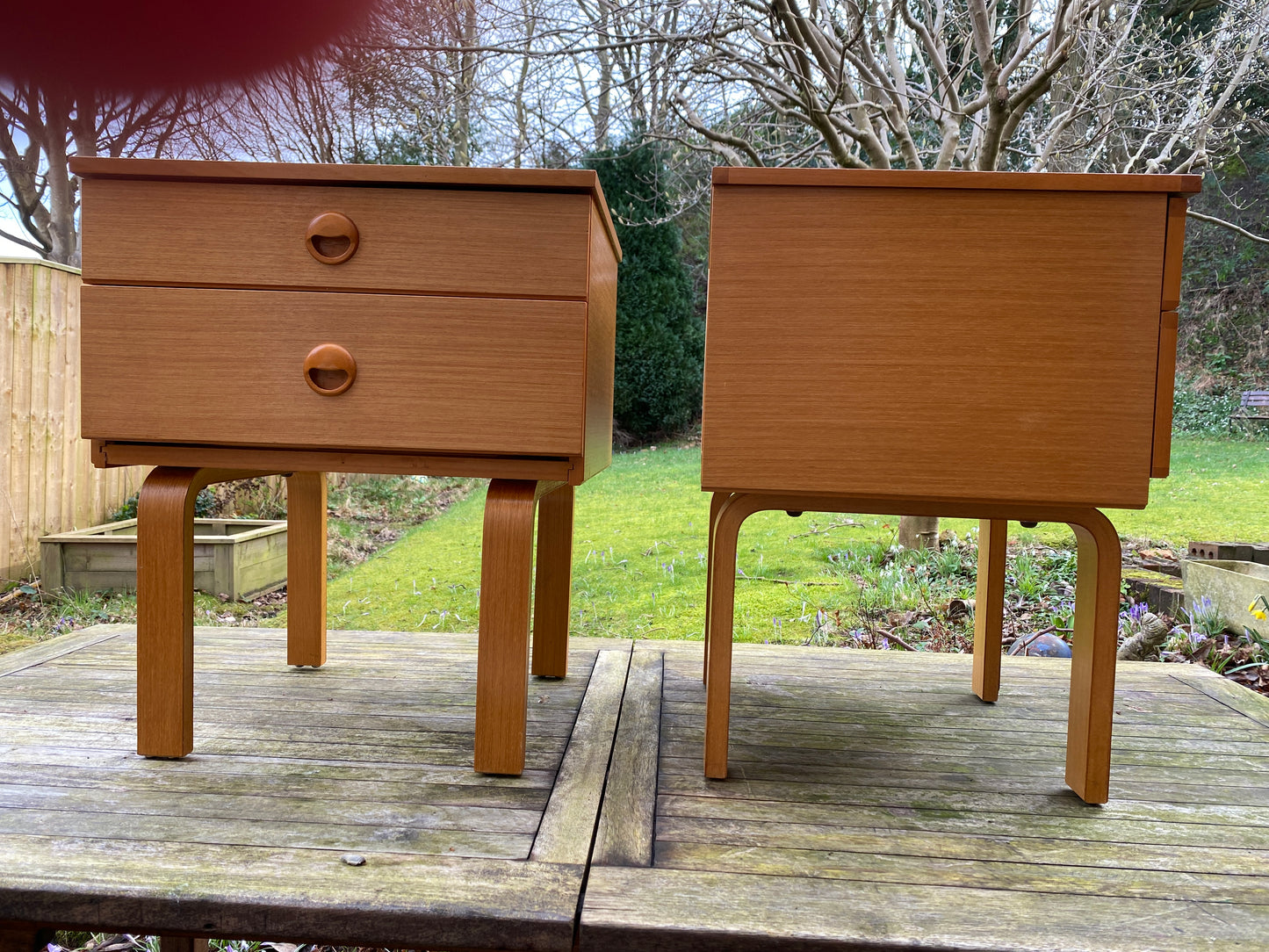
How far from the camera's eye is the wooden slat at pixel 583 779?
1020 millimetres

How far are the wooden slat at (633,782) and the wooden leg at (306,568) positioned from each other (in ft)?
2.27

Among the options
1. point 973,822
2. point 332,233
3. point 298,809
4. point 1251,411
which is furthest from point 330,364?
point 1251,411

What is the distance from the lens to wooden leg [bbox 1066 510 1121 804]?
3.88 feet

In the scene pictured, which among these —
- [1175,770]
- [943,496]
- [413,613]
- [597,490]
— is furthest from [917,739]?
[597,490]

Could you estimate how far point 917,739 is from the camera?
1.46 meters

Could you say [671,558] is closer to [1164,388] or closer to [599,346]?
[599,346]

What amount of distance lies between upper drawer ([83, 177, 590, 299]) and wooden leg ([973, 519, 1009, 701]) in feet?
3.22

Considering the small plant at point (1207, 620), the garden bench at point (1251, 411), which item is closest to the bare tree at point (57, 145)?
the small plant at point (1207, 620)

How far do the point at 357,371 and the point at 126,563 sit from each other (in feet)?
8.84

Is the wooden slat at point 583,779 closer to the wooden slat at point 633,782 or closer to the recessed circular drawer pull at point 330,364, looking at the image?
the wooden slat at point 633,782

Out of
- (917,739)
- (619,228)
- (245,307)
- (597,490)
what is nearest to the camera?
(245,307)

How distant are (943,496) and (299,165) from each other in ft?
3.47

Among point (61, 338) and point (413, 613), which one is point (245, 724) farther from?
point (61, 338)

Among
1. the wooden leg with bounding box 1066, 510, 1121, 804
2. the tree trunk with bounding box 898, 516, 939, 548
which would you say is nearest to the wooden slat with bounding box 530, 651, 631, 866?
the wooden leg with bounding box 1066, 510, 1121, 804
